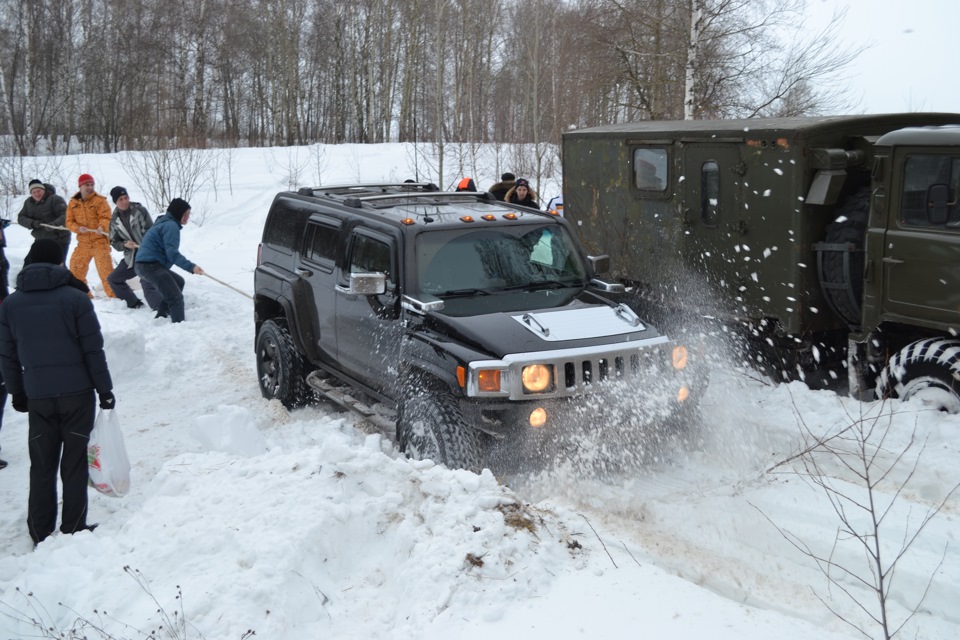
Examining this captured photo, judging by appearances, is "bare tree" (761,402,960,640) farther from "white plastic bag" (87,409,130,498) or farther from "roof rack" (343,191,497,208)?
"white plastic bag" (87,409,130,498)

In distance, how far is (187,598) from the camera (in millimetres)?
3812

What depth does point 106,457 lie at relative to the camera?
5328 millimetres

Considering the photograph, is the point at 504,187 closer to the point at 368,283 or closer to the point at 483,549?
the point at 368,283

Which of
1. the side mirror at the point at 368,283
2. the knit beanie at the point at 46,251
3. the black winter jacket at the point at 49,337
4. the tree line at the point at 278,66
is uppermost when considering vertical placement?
the tree line at the point at 278,66

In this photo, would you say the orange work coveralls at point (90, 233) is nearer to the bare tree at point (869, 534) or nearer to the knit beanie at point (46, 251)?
the knit beanie at point (46, 251)

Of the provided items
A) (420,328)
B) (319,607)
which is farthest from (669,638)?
(420,328)

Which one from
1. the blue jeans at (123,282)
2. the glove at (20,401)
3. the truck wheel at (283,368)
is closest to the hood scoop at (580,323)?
the truck wheel at (283,368)

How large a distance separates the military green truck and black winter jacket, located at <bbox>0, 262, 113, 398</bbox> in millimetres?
5335

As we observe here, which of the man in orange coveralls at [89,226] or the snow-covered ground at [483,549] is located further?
the man in orange coveralls at [89,226]

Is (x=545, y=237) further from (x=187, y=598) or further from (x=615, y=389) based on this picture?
(x=187, y=598)

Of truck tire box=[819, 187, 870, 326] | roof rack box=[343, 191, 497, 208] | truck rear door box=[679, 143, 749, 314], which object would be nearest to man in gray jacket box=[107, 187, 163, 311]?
roof rack box=[343, 191, 497, 208]

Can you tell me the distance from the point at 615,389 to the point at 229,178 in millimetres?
22710

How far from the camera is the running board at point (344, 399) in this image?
6450 mm

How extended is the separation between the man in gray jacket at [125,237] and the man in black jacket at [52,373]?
254 inches
